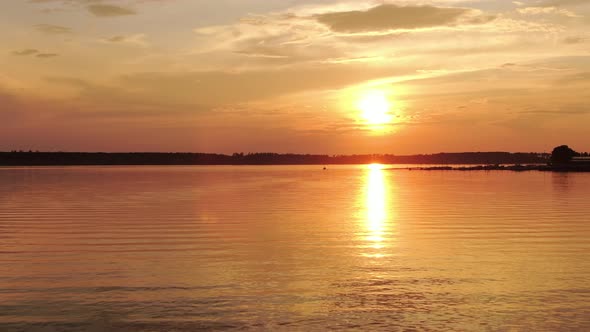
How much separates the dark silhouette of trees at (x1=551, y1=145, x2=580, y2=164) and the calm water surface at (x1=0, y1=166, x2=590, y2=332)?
119m

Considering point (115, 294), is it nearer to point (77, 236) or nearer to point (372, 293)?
point (372, 293)

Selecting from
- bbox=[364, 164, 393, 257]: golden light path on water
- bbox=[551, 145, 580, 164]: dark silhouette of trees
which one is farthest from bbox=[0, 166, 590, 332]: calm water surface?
bbox=[551, 145, 580, 164]: dark silhouette of trees

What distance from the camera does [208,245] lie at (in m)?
26.0

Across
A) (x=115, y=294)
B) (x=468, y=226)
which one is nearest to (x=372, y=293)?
(x=115, y=294)

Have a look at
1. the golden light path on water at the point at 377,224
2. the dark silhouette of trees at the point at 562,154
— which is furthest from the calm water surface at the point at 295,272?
the dark silhouette of trees at the point at 562,154

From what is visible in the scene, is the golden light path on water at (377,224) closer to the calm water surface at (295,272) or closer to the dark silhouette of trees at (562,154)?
the calm water surface at (295,272)

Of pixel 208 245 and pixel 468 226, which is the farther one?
pixel 468 226

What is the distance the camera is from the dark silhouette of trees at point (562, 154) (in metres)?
147

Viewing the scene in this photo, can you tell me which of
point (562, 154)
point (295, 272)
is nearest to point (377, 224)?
point (295, 272)

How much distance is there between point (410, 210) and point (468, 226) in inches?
436

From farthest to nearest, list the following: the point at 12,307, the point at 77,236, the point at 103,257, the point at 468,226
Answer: the point at 468,226 < the point at 77,236 < the point at 103,257 < the point at 12,307

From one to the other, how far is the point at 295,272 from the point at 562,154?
144 m

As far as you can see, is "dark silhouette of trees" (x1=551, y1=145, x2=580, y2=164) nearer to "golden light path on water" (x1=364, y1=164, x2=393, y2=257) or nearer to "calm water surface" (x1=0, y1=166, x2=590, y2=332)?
"golden light path on water" (x1=364, y1=164, x2=393, y2=257)

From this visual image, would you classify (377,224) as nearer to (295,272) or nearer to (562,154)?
(295,272)
